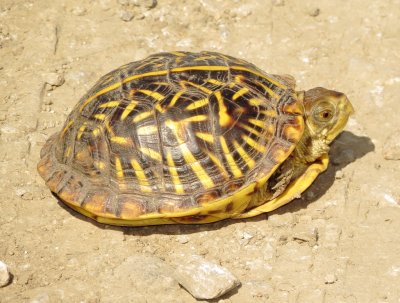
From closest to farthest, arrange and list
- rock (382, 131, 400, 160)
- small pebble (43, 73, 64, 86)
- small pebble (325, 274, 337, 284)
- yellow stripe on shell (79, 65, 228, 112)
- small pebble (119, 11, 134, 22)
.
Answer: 1. small pebble (325, 274, 337, 284)
2. yellow stripe on shell (79, 65, 228, 112)
3. rock (382, 131, 400, 160)
4. small pebble (43, 73, 64, 86)
5. small pebble (119, 11, 134, 22)

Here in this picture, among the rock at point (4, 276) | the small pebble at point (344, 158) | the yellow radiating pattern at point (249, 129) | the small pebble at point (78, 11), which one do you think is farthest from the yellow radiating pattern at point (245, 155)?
the small pebble at point (78, 11)

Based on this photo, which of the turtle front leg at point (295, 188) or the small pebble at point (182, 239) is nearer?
the small pebble at point (182, 239)

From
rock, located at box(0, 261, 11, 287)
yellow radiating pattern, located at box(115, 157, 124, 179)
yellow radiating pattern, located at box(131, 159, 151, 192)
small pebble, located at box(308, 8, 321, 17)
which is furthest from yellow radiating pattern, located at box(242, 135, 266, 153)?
small pebble, located at box(308, 8, 321, 17)

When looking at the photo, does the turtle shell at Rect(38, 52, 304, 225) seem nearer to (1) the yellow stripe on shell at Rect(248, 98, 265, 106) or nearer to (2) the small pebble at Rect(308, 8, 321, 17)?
(1) the yellow stripe on shell at Rect(248, 98, 265, 106)

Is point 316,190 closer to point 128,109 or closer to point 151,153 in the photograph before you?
point 151,153

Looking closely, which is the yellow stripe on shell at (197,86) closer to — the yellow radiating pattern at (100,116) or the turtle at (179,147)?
the turtle at (179,147)

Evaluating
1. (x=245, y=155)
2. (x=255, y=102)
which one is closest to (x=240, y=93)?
(x=255, y=102)

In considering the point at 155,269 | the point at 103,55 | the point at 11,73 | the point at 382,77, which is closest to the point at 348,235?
the point at 155,269

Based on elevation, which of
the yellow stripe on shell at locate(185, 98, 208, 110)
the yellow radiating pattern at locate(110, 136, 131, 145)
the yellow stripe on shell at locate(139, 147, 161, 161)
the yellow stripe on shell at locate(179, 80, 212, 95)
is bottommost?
the yellow stripe on shell at locate(139, 147, 161, 161)
